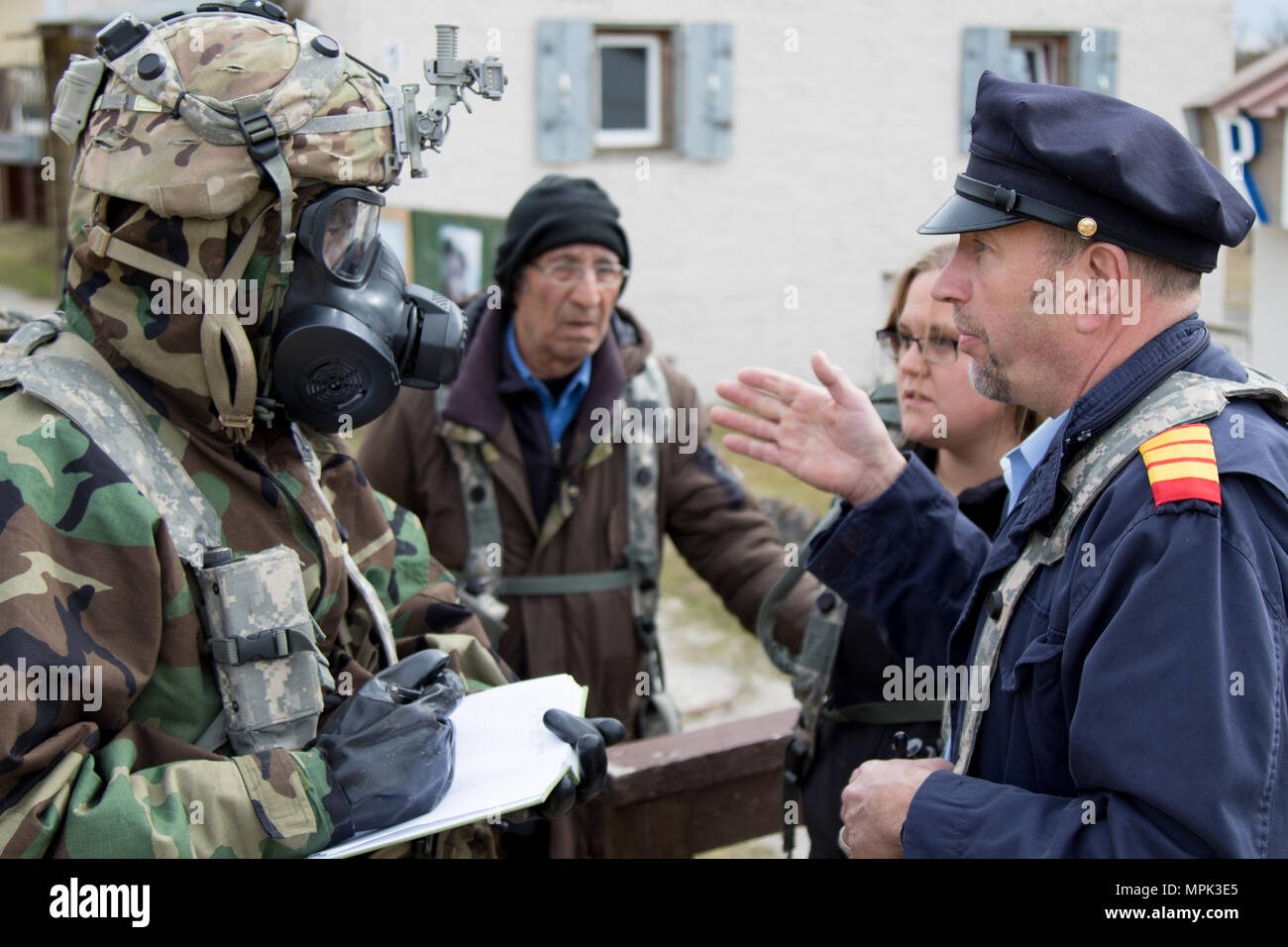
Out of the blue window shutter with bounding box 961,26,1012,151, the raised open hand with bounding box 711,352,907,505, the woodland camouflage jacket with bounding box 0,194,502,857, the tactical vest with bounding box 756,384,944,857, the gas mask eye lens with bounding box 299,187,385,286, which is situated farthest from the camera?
the blue window shutter with bounding box 961,26,1012,151

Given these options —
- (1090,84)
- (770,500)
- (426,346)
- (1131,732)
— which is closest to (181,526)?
(426,346)

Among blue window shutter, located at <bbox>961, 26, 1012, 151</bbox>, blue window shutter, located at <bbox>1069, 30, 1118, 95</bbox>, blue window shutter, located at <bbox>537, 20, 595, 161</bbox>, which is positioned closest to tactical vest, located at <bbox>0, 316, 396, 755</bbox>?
blue window shutter, located at <bbox>537, 20, 595, 161</bbox>

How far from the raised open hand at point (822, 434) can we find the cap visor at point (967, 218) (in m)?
0.43

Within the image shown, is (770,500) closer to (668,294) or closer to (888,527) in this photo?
(668,294)

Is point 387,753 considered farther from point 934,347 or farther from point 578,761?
point 934,347

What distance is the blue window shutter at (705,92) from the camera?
33.0ft

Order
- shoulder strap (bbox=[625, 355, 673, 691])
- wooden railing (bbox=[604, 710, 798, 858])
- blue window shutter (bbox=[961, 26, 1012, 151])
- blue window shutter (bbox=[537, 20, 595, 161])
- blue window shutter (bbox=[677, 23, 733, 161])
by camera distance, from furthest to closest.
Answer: blue window shutter (bbox=[961, 26, 1012, 151])
blue window shutter (bbox=[677, 23, 733, 161])
blue window shutter (bbox=[537, 20, 595, 161])
shoulder strap (bbox=[625, 355, 673, 691])
wooden railing (bbox=[604, 710, 798, 858])

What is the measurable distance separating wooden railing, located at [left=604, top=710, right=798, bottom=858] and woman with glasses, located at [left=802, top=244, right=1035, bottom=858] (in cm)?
51

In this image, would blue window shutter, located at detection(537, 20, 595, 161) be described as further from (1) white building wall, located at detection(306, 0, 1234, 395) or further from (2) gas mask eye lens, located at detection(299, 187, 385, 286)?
(2) gas mask eye lens, located at detection(299, 187, 385, 286)

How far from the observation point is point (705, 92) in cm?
1023

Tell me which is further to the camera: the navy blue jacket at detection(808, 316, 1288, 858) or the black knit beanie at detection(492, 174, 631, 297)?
the black knit beanie at detection(492, 174, 631, 297)

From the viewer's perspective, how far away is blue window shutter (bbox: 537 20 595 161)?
31.5ft

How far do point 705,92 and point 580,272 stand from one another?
725 cm

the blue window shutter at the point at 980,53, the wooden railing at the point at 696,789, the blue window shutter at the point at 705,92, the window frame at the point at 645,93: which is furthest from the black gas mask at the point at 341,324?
the blue window shutter at the point at 980,53
